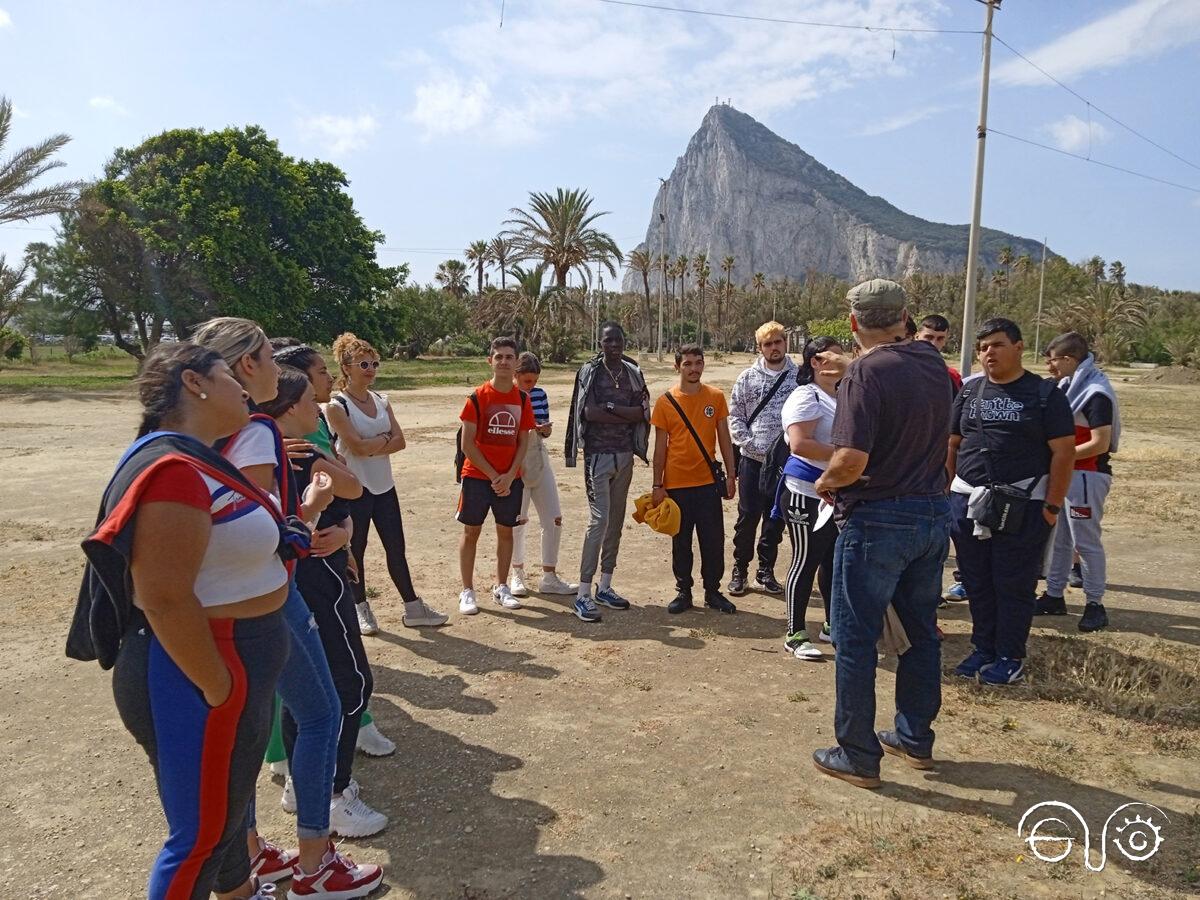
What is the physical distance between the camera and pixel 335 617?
10.0 ft

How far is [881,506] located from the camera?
10.9 feet

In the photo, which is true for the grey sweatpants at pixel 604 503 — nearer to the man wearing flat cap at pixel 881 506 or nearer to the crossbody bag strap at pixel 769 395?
the crossbody bag strap at pixel 769 395

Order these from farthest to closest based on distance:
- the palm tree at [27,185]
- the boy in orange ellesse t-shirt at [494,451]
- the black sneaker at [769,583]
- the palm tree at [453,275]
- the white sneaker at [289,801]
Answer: the palm tree at [453,275]
the palm tree at [27,185]
the black sneaker at [769,583]
the boy in orange ellesse t-shirt at [494,451]
the white sneaker at [289,801]

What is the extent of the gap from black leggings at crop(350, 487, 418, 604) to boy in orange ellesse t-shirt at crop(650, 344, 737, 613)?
1.79m

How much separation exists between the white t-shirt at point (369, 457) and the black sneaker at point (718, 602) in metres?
2.40

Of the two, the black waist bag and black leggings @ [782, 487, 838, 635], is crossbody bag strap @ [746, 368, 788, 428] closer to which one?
black leggings @ [782, 487, 838, 635]

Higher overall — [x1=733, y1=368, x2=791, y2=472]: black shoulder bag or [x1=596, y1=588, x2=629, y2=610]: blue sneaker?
[x1=733, y1=368, x2=791, y2=472]: black shoulder bag

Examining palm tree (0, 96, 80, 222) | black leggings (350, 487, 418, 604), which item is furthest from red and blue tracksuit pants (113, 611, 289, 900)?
palm tree (0, 96, 80, 222)

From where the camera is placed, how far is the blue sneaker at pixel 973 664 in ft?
15.0

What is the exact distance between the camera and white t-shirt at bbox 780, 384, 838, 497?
15.3 ft

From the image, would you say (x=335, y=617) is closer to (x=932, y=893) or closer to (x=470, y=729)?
(x=470, y=729)

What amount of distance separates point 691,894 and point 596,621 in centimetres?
286

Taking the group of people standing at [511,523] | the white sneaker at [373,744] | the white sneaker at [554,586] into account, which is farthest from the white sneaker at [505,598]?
the white sneaker at [373,744]

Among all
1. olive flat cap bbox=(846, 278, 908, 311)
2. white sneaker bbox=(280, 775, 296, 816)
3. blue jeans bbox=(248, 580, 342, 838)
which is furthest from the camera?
olive flat cap bbox=(846, 278, 908, 311)
